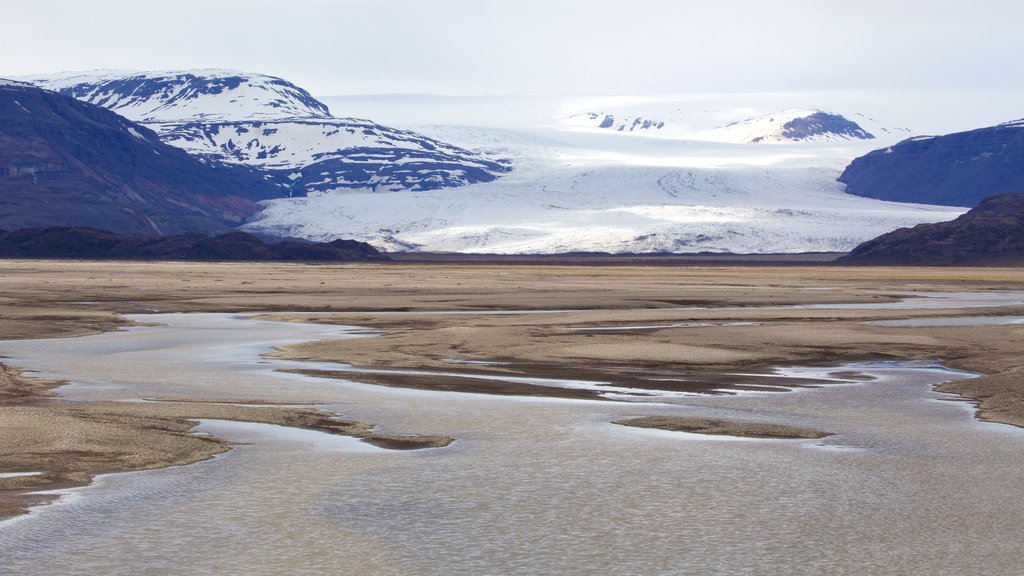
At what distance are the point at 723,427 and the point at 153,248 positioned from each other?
102 meters

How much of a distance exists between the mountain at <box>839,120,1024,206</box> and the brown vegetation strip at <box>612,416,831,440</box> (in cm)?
16436

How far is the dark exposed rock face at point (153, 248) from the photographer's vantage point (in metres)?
111

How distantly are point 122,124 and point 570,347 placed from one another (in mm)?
156415

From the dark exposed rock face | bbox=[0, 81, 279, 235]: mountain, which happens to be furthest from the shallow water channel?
bbox=[0, 81, 279, 235]: mountain

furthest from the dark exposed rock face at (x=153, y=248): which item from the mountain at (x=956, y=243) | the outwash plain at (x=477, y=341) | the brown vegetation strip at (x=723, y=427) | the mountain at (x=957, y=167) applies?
the brown vegetation strip at (x=723, y=427)

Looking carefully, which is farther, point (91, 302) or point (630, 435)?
point (91, 302)

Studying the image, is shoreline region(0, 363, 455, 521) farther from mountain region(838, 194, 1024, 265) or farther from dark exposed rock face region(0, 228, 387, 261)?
mountain region(838, 194, 1024, 265)

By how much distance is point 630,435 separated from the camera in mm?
17266

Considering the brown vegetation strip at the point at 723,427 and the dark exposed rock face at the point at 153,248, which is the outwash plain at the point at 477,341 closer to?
the brown vegetation strip at the point at 723,427

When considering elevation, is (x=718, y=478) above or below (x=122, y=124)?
below

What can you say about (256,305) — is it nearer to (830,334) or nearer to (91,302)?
(91,302)

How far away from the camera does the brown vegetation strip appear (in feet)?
57.1

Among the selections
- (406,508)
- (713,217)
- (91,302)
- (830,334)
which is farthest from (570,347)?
(713,217)

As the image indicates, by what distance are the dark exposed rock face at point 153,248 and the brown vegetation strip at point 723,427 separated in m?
95.6
